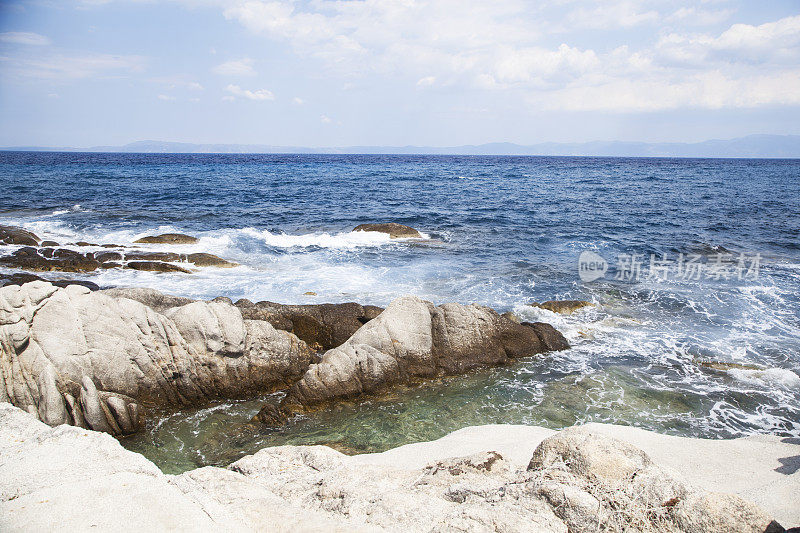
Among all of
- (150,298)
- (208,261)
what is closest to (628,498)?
(150,298)

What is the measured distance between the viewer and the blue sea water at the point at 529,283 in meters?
8.74

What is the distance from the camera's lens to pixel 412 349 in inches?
397

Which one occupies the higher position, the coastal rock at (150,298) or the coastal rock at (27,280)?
the coastal rock at (150,298)

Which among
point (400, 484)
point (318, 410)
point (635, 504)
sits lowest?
point (318, 410)

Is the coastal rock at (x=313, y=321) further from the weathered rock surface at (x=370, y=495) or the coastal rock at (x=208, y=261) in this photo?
the coastal rock at (x=208, y=261)

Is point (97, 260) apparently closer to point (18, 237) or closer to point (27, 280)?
point (27, 280)

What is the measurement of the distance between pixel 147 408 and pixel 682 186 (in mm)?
62615

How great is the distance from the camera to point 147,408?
8.67 meters

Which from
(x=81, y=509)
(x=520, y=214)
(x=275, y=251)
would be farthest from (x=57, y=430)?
(x=520, y=214)

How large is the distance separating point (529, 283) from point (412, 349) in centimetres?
867

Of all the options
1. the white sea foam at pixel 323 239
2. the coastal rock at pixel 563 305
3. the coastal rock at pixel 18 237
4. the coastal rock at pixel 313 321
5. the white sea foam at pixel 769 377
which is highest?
the coastal rock at pixel 18 237

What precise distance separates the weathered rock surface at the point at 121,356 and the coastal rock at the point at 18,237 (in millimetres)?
15621

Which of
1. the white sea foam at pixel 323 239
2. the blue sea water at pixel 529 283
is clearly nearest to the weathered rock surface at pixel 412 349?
the blue sea water at pixel 529 283

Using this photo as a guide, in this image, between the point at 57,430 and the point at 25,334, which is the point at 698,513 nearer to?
the point at 57,430
